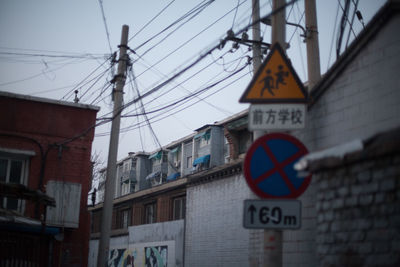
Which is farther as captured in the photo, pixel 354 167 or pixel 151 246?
pixel 151 246

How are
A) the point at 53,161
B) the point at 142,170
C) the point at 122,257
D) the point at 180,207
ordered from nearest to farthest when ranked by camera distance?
1. the point at 53,161
2. the point at 180,207
3. the point at 122,257
4. the point at 142,170

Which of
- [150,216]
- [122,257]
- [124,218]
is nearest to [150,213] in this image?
[150,216]

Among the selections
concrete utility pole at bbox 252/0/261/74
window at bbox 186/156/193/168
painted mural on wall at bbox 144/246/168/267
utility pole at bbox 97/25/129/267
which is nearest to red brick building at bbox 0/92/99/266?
utility pole at bbox 97/25/129/267

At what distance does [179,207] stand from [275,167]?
923 inches

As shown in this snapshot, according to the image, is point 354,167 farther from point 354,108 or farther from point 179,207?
point 179,207

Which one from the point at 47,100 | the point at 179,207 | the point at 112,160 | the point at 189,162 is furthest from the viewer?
the point at 189,162

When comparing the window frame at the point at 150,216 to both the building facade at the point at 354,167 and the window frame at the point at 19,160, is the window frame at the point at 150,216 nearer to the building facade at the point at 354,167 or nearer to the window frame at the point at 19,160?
the window frame at the point at 19,160

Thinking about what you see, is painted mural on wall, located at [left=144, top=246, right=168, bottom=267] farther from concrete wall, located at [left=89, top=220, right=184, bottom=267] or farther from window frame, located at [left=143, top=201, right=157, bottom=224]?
window frame, located at [left=143, top=201, right=157, bottom=224]

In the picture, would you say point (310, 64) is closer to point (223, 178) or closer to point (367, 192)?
point (367, 192)

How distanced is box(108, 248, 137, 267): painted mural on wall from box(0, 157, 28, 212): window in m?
14.5

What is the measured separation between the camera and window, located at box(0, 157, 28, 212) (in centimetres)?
1494

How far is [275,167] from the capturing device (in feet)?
16.2

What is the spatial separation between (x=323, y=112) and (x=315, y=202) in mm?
1547

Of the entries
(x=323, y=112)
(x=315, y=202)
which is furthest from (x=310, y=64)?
(x=315, y=202)
